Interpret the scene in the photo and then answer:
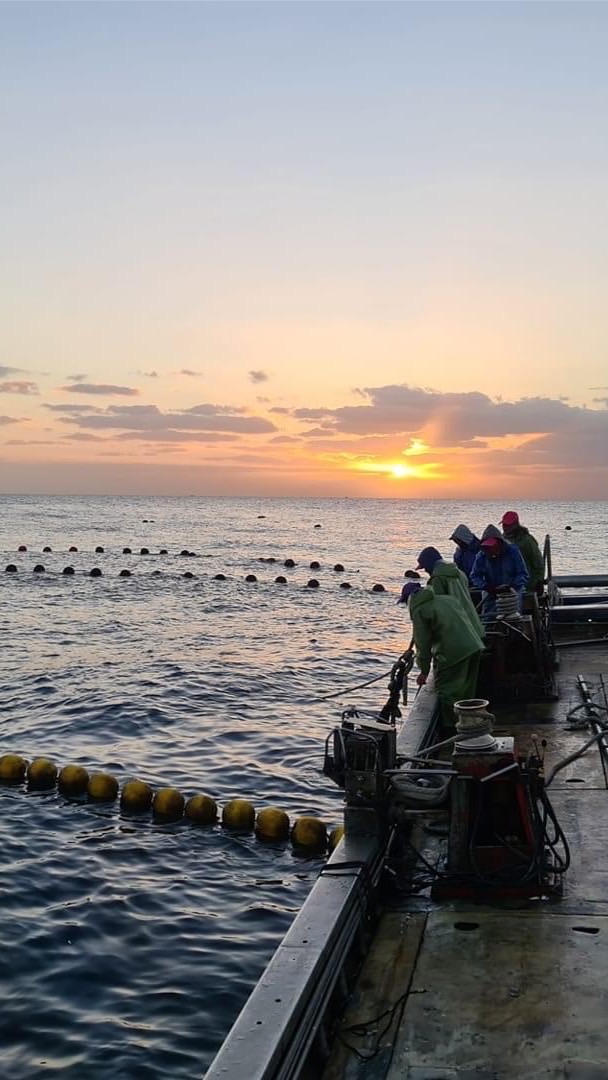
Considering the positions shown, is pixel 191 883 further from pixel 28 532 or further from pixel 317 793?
pixel 28 532

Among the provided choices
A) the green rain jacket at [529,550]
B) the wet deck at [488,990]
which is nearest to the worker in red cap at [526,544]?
the green rain jacket at [529,550]

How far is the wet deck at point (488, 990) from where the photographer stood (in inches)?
183

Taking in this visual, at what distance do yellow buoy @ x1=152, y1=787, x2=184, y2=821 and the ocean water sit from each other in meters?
0.23

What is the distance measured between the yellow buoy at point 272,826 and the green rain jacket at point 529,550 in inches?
216

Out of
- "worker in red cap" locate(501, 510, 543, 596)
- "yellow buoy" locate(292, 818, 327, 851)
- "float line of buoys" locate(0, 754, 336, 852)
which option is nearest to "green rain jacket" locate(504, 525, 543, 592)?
"worker in red cap" locate(501, 510, 543, 596)

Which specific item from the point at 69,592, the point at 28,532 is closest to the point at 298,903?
the point at 69,592

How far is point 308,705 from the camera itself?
742 inches

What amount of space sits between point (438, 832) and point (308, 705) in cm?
1113

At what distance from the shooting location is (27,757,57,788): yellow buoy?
13.0 meters

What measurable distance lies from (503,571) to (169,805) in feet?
17.0

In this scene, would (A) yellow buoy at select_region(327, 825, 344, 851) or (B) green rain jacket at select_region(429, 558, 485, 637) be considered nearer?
(B) green rain jacket at select_region(429, 558, 485, 637)

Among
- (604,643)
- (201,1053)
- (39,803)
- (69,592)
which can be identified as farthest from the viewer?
(69,592)

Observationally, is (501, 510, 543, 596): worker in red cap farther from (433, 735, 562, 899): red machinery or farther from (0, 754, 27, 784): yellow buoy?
(0, 754, 27, 784): yellow buoy

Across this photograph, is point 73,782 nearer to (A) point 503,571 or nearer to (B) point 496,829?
(A) point 503,571
